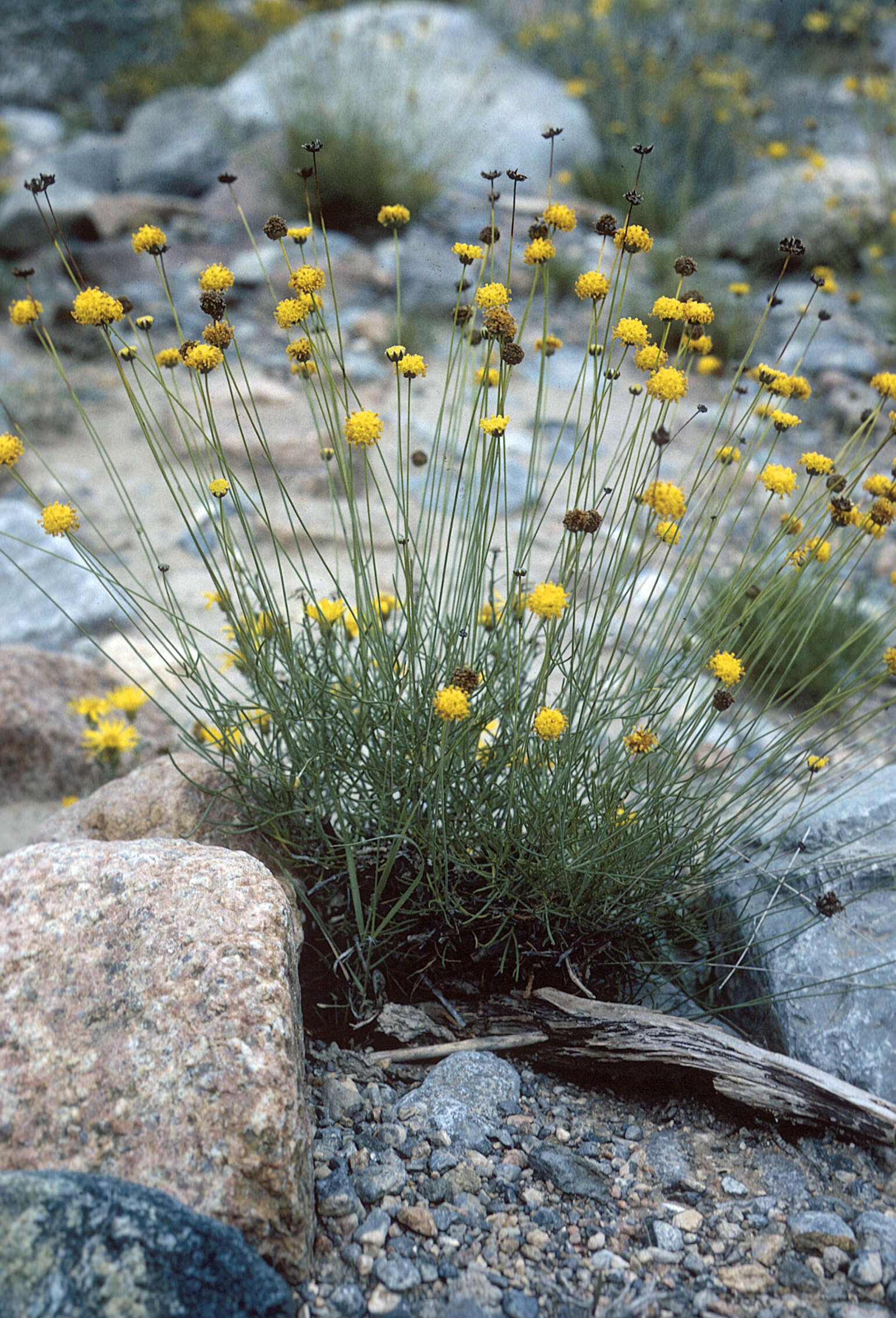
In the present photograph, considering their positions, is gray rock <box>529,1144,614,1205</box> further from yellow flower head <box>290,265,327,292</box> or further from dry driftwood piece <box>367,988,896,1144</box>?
yellow flower head <box>290,265,327,292</box>

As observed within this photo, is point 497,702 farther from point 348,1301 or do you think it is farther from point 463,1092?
point 348,1301

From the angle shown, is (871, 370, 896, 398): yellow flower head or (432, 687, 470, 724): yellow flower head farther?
(871, 370, 896, 398): yellow flower head

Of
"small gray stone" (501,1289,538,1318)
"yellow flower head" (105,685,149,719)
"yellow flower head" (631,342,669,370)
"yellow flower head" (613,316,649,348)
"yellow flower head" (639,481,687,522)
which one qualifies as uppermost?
"yellow flower head" (613,316,649,348)

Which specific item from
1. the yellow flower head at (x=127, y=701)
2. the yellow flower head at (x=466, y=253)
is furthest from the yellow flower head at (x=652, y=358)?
the yellow flower head at (x=127, y=701)

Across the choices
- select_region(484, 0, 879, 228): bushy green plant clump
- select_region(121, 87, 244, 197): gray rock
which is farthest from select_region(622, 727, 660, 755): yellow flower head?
select_region(121, 87, 244, 197): gray rock

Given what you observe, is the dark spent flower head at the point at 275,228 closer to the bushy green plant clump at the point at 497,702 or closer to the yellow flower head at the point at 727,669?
the bushy green plant clump at the point at 497,702

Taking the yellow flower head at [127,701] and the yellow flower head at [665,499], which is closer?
the yellow flower head at [665,499]
